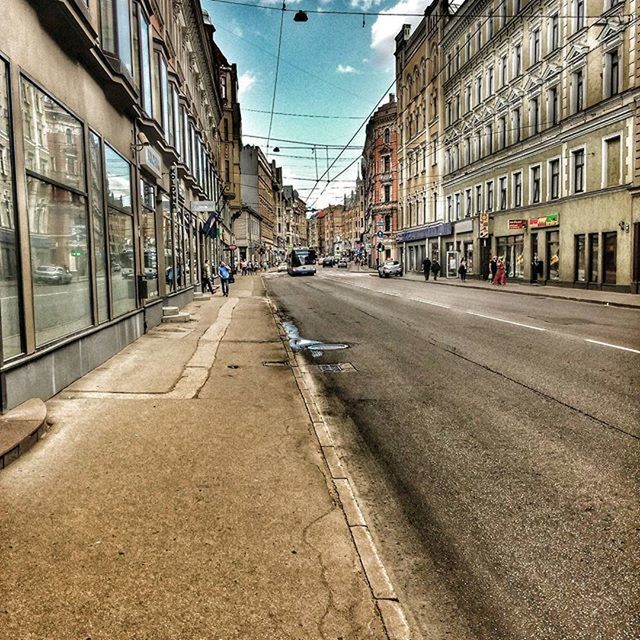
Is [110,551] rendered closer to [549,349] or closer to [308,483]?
[308,483]

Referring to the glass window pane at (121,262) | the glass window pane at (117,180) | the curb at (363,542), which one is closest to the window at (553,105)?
the glass window pane at (117,180)

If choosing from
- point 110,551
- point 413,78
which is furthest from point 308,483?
point 413,78

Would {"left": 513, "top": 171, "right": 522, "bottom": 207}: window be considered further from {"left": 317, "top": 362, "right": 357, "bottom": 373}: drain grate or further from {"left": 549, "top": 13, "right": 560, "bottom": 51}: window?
{"left": 317, "top": 362, "right": 357, "bottom": 373}: drain grate

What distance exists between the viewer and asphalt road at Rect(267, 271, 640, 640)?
2975 mm

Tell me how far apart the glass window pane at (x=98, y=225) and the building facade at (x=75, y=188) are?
3cm

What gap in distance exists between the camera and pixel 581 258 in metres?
27.8

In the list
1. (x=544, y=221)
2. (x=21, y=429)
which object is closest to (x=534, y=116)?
(x=544, y=221)

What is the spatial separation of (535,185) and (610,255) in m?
8.02

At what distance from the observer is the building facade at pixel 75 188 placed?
638 centimetres

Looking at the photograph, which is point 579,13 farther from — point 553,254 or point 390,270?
point 390,270

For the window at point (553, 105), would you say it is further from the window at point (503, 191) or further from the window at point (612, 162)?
the window at point (503, 191)

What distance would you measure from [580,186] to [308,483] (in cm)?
2712

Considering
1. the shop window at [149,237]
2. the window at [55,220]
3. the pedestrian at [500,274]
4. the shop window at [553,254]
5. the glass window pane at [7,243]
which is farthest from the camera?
the pedestrian at [500,274]

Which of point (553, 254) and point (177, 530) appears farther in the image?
point (553, 254)
